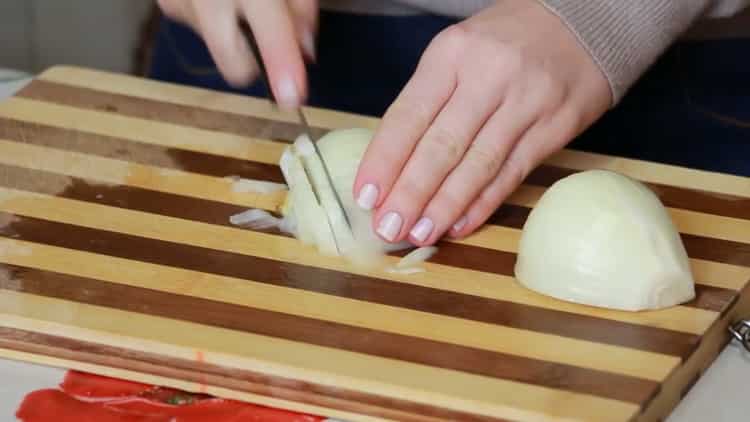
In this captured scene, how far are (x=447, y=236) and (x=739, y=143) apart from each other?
0.48 meters

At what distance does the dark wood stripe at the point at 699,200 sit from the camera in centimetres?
122

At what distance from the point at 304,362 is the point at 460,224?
27cm

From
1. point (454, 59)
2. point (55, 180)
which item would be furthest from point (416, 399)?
point (55, 180)

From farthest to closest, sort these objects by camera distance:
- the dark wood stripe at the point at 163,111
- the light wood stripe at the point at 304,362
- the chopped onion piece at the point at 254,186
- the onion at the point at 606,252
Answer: the dark wood stripe at the point at 163,111, the chopped onion piece at the point at 254,186, the onion at the point at 606,252, the light wood stripe at the point at 304,362

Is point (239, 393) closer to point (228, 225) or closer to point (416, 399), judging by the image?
point (416, 399)

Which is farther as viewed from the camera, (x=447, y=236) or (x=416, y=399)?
(x=447, y=236)

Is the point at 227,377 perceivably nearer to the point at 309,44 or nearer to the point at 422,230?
the point at 422,230

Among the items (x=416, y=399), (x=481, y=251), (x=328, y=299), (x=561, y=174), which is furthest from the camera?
(x=561, y=174)

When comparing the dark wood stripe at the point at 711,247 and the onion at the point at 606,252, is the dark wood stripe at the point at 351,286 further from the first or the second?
the dark wood stripe at the point at 711,247

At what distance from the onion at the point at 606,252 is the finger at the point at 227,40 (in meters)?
0.37

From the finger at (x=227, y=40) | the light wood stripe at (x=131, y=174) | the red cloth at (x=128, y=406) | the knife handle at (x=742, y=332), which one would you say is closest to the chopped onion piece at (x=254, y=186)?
the light wood stripe at (x=131, y=174)

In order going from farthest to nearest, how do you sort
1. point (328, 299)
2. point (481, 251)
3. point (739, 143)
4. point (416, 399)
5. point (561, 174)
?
1. point (739, 143)
2. point (561, 174)
3. point (481, 251)
4. point (328, 299)
5. point (416, 399)

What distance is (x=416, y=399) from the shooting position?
936mm

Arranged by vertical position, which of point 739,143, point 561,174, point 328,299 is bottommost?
→ point 739,143
